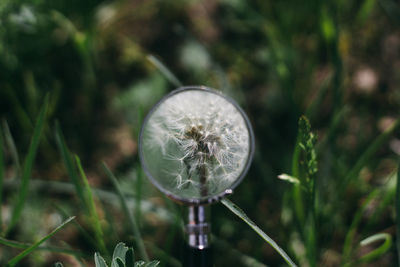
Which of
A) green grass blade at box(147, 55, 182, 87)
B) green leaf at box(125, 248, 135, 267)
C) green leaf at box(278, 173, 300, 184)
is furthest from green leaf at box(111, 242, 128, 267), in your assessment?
green grass blade at box(147, 55, 182, 87)

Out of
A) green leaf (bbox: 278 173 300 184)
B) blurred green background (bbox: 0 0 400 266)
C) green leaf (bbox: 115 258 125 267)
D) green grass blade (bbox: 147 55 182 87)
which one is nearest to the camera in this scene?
green leaf (bbox: 115 258 125 267)

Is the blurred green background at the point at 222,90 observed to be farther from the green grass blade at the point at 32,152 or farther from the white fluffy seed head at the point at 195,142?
the white fluffy seed head at the point at 195,142

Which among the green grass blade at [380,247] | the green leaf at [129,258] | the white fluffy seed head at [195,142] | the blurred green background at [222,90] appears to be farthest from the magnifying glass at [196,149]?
the green grass blade at [380,247]

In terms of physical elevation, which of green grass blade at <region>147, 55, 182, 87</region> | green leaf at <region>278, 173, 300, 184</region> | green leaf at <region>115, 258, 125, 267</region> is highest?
green grass blade at <region>147, 55, 182, 87</region>

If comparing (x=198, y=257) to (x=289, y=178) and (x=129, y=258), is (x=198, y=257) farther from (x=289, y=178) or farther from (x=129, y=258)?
(x=289, y=178)

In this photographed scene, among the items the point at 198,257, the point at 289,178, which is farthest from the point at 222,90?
the point at 198,257

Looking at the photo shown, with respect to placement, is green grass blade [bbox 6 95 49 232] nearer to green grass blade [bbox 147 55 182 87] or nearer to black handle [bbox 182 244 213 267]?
green grass blade [bbox 147 55 182 87]

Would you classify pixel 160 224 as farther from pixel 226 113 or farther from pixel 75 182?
pixel 226 113

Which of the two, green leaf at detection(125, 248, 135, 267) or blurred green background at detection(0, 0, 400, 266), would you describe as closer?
green leaf at detection(125, 248, 135, 267)
